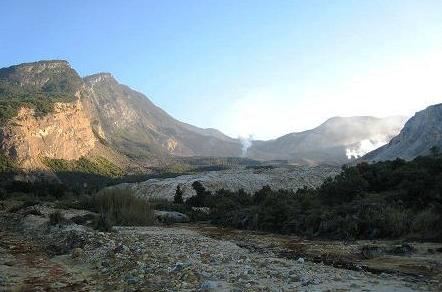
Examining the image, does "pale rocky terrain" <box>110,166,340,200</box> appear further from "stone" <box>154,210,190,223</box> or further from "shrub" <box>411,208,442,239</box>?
"shrub" <box>411,208,442,239</box>

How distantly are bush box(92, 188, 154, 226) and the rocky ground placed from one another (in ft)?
26.4

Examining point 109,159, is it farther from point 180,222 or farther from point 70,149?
point 180,222

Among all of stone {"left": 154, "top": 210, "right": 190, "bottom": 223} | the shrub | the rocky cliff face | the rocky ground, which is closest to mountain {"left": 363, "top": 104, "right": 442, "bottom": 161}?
stone {"left": 154, "top": 210, "right": 190, "bottom": 223}

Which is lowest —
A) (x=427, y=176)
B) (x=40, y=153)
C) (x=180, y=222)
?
(x=180, y=222)

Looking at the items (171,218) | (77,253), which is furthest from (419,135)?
(77,253)

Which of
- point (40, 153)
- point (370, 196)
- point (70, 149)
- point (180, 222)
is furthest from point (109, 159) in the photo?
point (370, 196)

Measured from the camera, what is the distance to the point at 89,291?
34.2 ft

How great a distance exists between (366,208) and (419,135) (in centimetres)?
11226

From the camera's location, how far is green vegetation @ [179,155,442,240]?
19.0 meters

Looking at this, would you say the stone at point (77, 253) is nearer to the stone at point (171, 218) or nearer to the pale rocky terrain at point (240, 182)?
the stone at point (171, 218)

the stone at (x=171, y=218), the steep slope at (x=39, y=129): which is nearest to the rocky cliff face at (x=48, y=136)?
the steep slope at (x=39, y=129)

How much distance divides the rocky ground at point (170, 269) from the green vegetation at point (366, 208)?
3275 mm

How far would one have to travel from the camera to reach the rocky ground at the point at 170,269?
10023 millimetres

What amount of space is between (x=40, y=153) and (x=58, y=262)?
147 meters
